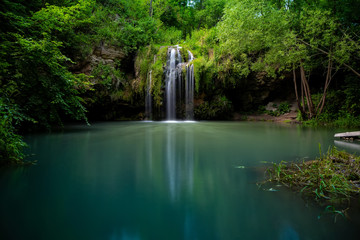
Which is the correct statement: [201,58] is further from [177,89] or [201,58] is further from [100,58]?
[100,58]

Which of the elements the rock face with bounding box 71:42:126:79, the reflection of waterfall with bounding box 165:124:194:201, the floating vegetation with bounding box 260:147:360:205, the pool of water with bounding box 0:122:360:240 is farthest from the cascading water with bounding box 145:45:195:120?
the floating vegetation with bounding box 260:147:360:205

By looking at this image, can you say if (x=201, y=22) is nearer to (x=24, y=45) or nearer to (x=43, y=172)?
(x=24, y=45)

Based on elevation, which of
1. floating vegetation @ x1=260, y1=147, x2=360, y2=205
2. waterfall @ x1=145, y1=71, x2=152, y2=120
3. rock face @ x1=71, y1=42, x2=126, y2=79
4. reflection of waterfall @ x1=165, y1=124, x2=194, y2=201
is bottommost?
reflection of waterfall @ x1=165, y1=124, x2=194, y2=201

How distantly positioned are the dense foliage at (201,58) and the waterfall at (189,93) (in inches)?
16.6

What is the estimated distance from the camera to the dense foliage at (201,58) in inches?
240

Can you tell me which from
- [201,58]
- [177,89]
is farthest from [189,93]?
[201,58]

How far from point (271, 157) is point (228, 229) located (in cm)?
234

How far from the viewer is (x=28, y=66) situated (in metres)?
5.05

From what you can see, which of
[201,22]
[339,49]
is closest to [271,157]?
[339,49]

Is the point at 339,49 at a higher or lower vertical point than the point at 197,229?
higher

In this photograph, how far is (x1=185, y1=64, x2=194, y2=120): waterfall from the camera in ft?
A: 42.9

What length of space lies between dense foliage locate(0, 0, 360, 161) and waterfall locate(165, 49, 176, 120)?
1.56 ft

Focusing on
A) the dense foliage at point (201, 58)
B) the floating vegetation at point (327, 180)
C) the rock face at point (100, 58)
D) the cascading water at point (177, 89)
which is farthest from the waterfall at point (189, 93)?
the floating vegetation at point (327, 180)

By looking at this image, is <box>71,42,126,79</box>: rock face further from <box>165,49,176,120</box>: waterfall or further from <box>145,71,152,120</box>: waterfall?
<box>165,49,176,120</box>: waterfall
